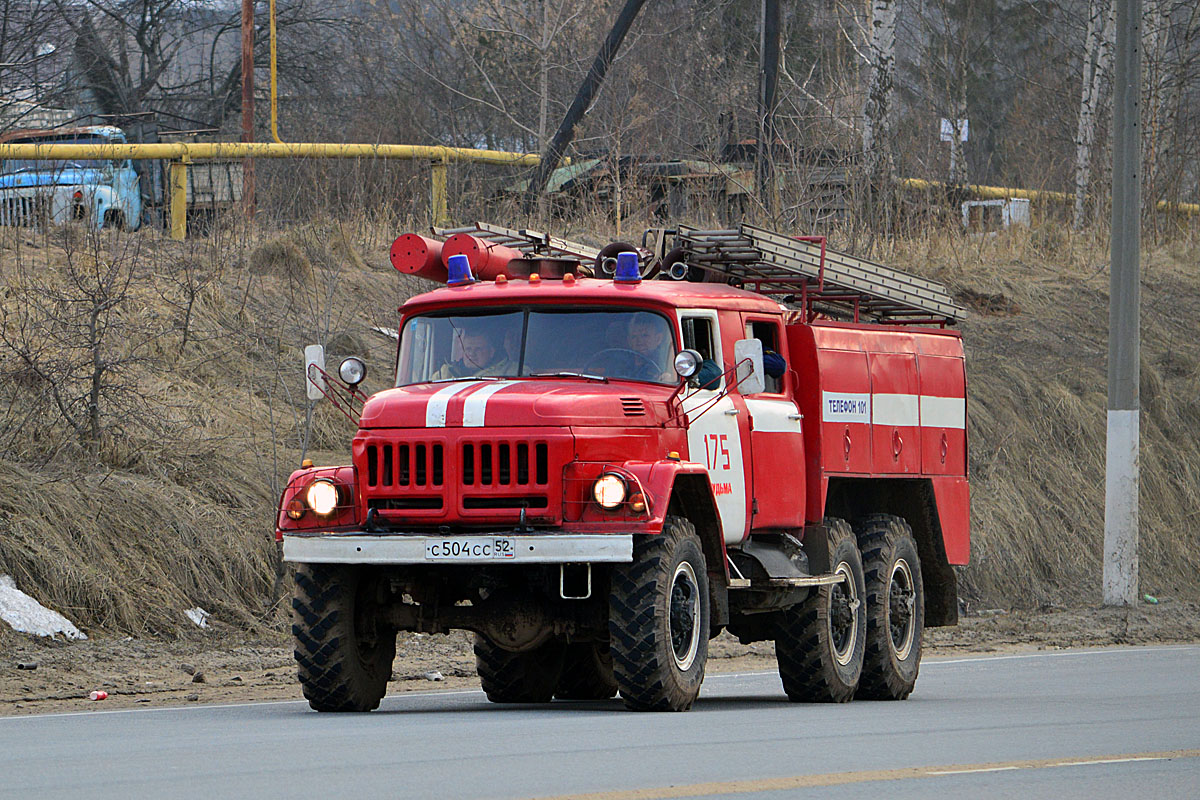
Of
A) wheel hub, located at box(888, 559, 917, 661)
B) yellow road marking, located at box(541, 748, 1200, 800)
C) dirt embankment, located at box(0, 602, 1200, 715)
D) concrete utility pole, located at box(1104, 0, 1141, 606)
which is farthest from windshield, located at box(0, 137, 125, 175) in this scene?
yellow road marking, located at box(541, 748, 1200, 800)

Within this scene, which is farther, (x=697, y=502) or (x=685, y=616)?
(x=697, y=502)

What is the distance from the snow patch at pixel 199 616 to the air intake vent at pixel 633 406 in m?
6.43

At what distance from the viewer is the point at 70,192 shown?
2428 centimetres

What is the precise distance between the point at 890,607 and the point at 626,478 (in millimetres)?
4563

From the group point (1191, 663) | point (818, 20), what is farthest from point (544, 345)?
point (818, 20)

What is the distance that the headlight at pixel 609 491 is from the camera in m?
11.6

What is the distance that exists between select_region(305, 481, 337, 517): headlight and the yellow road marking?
425cm

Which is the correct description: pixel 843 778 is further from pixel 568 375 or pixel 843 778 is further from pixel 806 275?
pixel 806 275

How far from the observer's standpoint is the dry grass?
17328 mm

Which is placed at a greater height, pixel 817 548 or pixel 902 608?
pixel 817 548

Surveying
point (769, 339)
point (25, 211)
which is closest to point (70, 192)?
point (25, 211)

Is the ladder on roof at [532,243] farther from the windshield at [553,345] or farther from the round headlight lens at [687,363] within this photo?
the round headlight lens at [687,363]

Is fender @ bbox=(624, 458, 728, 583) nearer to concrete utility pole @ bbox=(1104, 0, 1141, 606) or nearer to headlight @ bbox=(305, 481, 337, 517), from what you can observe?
headlight @ bbox=(305, 481, 337, 517)

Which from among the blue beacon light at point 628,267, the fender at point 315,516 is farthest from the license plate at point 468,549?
the blue beacon light at point 628,267
